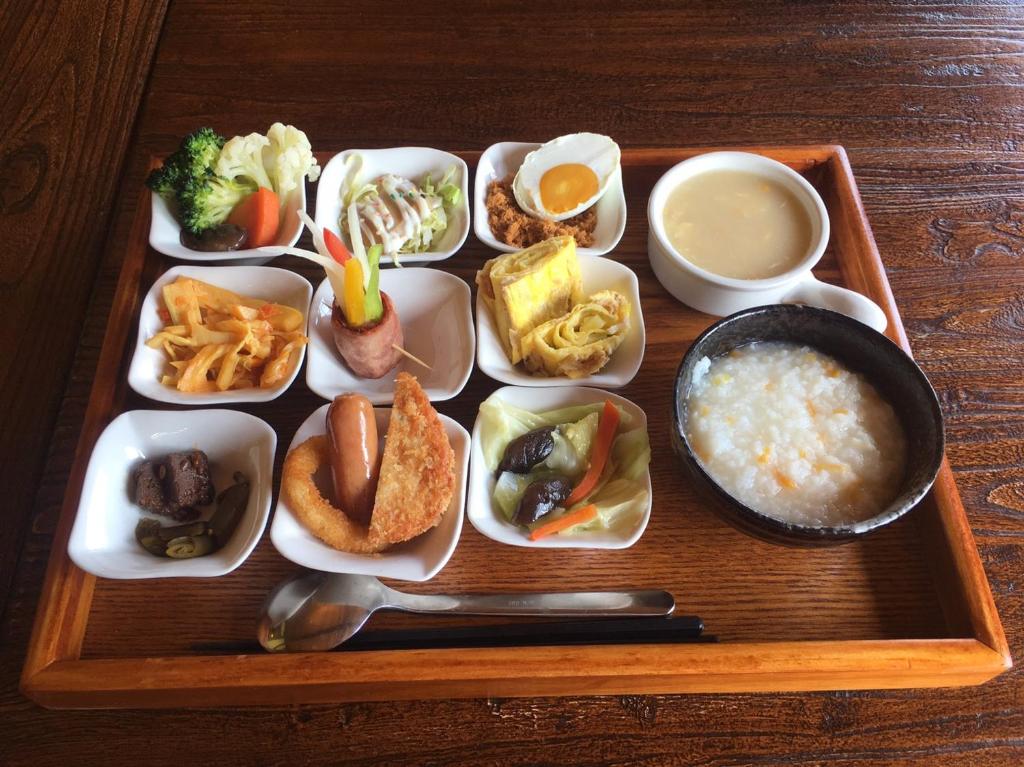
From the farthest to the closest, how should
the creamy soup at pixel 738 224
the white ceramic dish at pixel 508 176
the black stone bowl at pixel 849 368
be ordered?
the white ceramic dish at pixel 508 176 → the creamy soup at pixel 738 224 → the black stone bowl at pixel 849 368

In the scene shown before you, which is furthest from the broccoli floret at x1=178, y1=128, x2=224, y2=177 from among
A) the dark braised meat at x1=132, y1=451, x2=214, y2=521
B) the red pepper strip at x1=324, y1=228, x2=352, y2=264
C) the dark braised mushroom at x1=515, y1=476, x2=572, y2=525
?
the dark braised mushroom at x1=515, y1=476, x2=572, y2=525

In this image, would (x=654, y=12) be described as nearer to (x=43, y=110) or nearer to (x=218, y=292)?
(x=218, y=292)

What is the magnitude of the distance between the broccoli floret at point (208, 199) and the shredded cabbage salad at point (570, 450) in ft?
3.50

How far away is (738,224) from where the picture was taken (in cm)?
213

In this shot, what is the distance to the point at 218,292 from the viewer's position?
2.08 m

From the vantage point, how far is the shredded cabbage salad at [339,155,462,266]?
222 centimetres

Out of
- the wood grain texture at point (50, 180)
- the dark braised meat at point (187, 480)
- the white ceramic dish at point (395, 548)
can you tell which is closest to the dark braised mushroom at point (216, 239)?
the wood grain texture at point (50, 180)

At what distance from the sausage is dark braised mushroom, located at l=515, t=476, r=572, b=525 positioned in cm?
36

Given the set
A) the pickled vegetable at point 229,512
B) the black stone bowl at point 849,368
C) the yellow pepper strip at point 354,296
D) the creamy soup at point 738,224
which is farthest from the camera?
the creamy soup at point 738,224

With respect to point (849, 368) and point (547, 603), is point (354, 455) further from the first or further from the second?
point (849, 368)

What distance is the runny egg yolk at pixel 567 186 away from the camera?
227 cm

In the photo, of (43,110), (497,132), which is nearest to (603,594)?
(497,132)

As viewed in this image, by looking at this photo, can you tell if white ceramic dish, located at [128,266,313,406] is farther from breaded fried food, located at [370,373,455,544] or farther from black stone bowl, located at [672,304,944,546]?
black stone bowl, located at [672,304,944,546]

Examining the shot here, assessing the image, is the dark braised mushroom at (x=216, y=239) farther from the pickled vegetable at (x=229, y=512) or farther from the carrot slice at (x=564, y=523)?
the carrot slice at (x=564, y=523)
